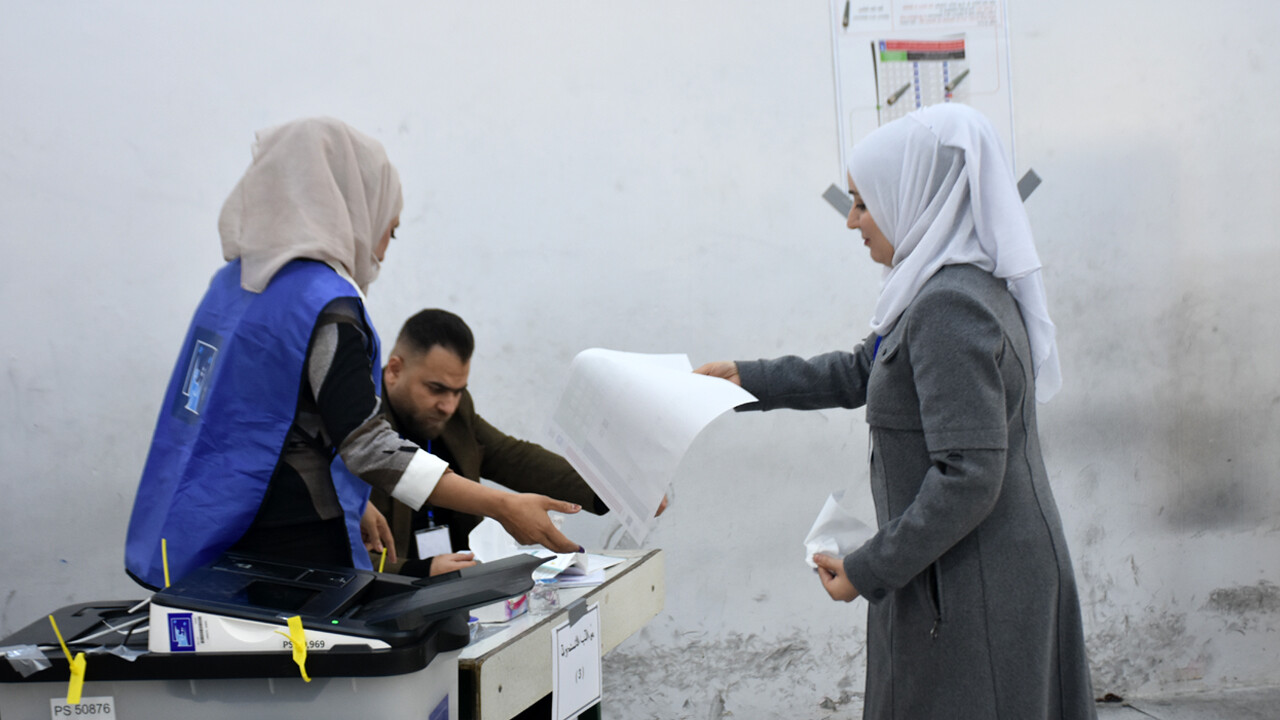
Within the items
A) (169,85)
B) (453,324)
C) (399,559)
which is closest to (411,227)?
(453,324)

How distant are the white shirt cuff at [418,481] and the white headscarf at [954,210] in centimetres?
64

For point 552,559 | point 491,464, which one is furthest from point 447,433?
point 552,559

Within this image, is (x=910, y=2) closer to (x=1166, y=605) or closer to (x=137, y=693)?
(x=1166, y=605)

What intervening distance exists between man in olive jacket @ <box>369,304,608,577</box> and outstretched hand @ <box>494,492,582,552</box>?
0.54 m

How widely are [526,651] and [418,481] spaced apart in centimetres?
32

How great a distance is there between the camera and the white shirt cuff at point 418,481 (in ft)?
3.95

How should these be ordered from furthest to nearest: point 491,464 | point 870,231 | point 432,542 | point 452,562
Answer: point 491,464 → point 432,542 → point 452,562 → point 870,231

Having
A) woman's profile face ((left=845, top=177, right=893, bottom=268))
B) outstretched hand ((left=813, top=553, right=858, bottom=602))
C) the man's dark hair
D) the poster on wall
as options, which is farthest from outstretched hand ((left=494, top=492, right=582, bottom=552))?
the poster on wall

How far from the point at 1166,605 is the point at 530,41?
2407 millimetres

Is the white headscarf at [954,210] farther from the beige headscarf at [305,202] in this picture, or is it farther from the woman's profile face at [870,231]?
the beige headscarf at [305,202]

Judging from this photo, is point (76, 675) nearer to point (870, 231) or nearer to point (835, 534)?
point (835, 534)

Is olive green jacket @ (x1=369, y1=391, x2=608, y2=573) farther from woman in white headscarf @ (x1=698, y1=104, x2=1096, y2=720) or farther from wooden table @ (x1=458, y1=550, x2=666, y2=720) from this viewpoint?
woman in white headscarf @ (x1=698, y1=104, x2=1096, y2=720)

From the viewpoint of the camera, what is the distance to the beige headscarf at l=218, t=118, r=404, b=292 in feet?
4.07

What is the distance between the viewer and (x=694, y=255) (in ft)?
8.40
